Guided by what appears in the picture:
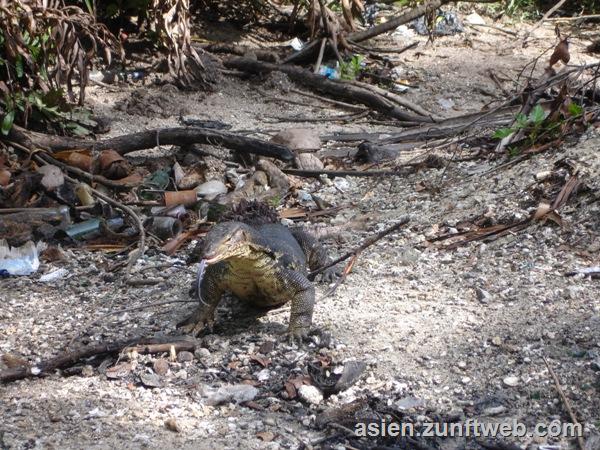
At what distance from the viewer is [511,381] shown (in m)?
3.97

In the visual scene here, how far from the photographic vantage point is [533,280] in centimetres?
497

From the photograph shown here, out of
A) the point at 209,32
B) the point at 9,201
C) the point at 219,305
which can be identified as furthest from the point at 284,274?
the point at 209,32

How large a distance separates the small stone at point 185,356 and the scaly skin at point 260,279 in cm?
26

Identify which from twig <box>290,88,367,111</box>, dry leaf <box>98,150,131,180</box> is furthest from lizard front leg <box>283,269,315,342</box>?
twig <box>290,88,367,111</box>

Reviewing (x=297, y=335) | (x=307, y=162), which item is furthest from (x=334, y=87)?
(x=297, y=335)

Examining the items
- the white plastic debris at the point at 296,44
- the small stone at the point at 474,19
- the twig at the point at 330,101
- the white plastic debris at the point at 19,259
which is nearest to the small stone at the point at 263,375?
the white plastic debris at the point at 19,259

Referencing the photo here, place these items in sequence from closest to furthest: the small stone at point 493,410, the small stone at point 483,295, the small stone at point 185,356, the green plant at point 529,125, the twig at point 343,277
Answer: the small stone at point 493,410 → the small stone at point 185,356 → the small stone at point 483,295 → the twig at point 343,277 → the green plant at point 529,125

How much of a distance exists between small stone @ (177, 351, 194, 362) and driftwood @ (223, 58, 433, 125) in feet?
14.9

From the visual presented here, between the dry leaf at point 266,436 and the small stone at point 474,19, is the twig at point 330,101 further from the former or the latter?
the dry leaf at point 266,436

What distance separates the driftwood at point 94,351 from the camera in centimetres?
425

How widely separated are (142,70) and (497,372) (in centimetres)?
664

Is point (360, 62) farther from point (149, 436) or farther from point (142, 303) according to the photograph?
point (149, 436)

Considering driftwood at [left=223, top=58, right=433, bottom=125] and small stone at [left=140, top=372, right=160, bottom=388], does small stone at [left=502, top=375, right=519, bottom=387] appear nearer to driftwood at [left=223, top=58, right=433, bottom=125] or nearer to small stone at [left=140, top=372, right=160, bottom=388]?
small stone at [left=140, top=372, right=160, bottom=388]

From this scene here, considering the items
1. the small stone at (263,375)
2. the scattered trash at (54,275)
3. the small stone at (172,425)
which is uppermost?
the small stone at (172,425)
